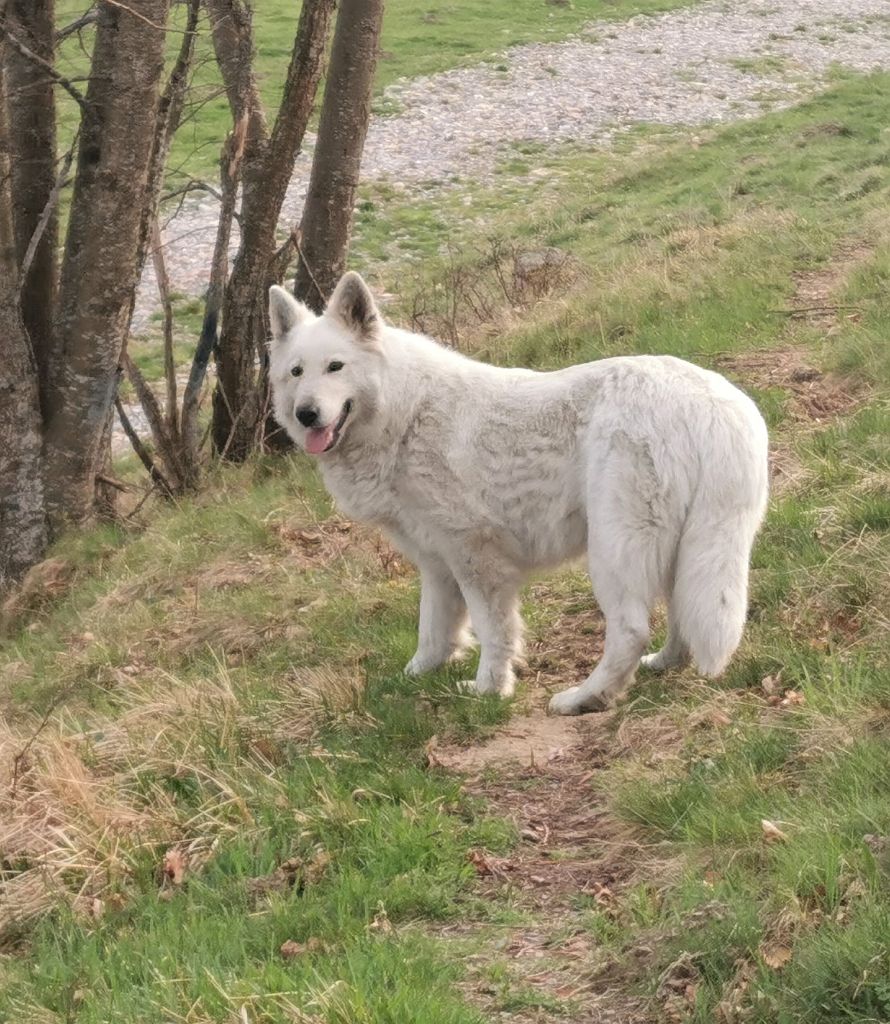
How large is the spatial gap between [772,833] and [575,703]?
1.83 m

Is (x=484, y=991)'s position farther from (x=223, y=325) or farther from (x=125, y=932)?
(x=223, y=325)

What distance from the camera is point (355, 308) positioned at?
6254 millimetres

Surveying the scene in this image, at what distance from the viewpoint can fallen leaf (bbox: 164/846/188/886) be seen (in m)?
4.56

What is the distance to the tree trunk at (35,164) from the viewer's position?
10.6 metres

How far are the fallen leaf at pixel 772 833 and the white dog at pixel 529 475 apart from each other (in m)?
1.27

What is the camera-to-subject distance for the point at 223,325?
37.1ft

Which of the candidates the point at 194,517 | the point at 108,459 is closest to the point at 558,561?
the point at 194,517

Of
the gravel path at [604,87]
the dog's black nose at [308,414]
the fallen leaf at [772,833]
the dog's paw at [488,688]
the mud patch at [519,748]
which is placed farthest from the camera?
the gravel path at [604,87]

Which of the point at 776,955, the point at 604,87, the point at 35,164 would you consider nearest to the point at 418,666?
the point at 776,955

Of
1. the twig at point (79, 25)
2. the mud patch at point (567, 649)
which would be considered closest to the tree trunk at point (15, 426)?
the twig at point (79, 25)

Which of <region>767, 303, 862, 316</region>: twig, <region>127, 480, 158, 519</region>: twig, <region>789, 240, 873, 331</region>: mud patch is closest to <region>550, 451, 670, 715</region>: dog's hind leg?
<region>789, 240, 873, 331</region>: mud patch

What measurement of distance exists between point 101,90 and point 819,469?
5.98 m

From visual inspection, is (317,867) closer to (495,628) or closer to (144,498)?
(495,628)

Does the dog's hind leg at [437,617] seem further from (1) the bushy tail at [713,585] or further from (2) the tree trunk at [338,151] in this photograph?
(2) the tree trunk at [338,151]
